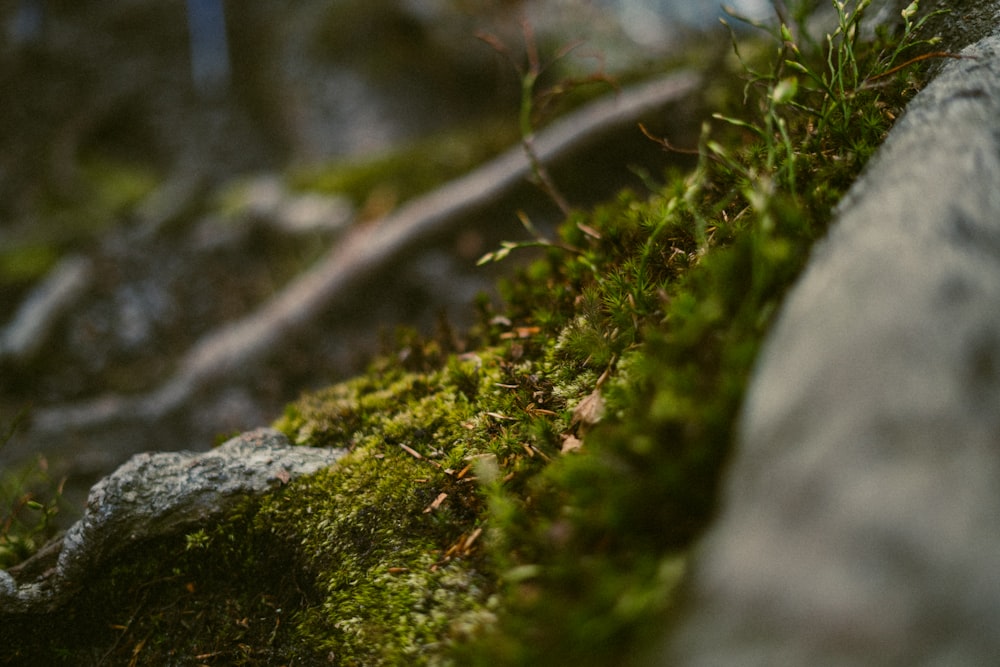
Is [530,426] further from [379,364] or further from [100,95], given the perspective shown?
[100,95]

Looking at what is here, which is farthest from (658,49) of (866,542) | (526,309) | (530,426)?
(866,542)

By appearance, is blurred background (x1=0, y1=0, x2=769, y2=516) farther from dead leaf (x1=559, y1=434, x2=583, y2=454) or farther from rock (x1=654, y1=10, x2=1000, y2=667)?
rock (x1=654, y1=10, x2=1000, y2=667)

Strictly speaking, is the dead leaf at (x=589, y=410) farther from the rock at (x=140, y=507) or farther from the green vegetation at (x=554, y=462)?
the rock at (x=140, y=507)

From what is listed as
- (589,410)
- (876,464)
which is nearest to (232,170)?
(589,410)

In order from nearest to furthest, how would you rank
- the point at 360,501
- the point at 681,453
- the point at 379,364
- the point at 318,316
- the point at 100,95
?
the point at 681,453, the point at 360,501, the point at 379,364, the point at 318,316, the point at 100,95

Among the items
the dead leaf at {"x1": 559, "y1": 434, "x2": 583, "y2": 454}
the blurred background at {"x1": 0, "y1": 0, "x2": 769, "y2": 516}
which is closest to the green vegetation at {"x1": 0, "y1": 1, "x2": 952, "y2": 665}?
the dead leaf at {"x1": 559, "y1": 434, "x2": 583, "y2": 454}

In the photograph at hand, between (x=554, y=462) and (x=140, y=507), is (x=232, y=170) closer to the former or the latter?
(x=140, y=507)
